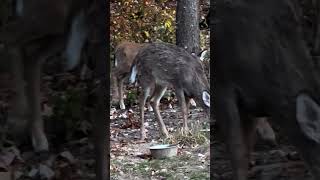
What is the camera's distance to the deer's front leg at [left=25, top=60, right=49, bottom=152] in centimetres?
238

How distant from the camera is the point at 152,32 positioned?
7227 millimetres

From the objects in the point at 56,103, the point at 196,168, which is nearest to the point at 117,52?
the point at 196,168

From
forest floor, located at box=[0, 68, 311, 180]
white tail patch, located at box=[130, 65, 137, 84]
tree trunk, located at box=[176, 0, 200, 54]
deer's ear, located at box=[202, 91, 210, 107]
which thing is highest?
tree trunk, located at box=[176, 0, 200, 54]

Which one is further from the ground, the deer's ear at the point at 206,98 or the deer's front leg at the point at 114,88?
the deer's front leg at the point at 114,88

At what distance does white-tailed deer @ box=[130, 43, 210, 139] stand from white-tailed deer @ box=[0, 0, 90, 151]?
301 cm

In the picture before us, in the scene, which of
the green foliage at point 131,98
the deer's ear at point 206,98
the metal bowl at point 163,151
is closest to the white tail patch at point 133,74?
the green foliage at point 131,98

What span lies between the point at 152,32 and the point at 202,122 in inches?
71.2

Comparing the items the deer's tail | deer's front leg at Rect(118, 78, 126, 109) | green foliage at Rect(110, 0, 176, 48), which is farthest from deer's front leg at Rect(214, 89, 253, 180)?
deer's front leg at Rect(118, 78, 126, 109)

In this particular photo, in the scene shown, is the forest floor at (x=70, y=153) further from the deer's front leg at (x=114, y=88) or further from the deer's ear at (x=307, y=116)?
the deer's front leg at (x=114, y=88)

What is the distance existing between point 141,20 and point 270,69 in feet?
15.2

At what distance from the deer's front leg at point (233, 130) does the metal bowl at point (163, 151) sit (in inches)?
85.9

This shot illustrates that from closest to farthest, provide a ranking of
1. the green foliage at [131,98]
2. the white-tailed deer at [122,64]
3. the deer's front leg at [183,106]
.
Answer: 1. the deer's front leg at [183,106]
2. the white-tailed deer at [122,64]
3. the green foliage at [131,98]

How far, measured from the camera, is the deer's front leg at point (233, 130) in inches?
92.2

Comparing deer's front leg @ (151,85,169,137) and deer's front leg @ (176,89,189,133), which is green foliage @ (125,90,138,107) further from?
deer's front leg @ (176,89,189,133)
